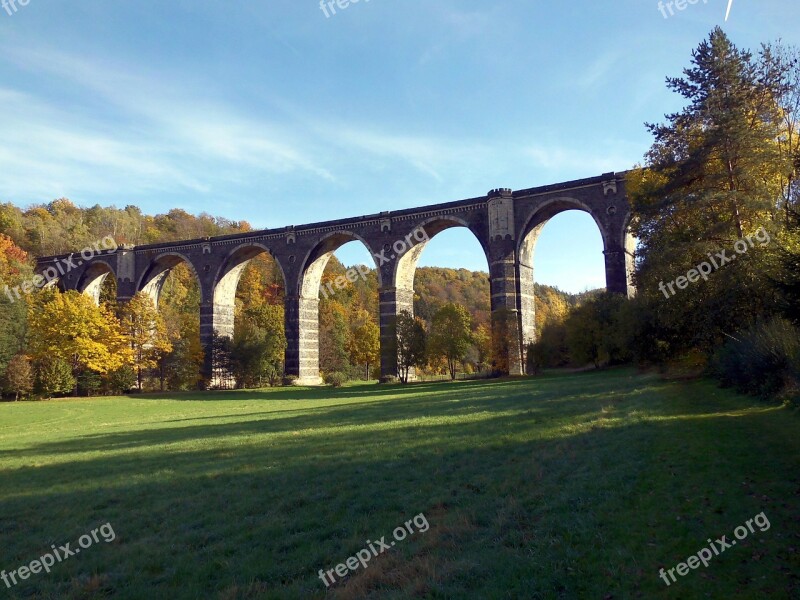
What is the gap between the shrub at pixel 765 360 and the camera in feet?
38.9

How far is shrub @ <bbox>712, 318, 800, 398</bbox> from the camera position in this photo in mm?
11859

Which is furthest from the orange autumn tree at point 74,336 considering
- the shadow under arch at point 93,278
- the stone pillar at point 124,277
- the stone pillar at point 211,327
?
the shadow under arch at point 93,278

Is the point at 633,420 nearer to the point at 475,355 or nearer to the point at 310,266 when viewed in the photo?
the point at 310,266

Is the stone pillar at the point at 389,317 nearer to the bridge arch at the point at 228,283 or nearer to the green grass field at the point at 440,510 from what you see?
the bridge arch at the point at 228,283

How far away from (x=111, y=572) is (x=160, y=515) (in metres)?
1.58

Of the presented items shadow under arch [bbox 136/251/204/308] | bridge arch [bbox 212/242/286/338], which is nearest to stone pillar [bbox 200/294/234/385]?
bridge arch [bbox 212/242/286/338]

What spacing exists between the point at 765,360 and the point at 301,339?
34436 mm

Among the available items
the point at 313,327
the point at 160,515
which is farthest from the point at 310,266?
the point at 160,515

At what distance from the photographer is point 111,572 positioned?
516 centimetres

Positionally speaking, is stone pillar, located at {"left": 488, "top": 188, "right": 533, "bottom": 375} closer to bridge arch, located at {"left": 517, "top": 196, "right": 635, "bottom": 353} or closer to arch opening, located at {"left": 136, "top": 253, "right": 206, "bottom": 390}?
bridge arch, located at {"left": 517, "top": 196, "right": 635, "bottom": 353}

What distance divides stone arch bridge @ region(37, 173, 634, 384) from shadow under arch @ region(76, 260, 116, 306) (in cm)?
11

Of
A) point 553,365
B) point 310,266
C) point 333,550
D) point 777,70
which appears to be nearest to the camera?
point 333,550

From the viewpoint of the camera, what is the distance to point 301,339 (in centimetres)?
4319

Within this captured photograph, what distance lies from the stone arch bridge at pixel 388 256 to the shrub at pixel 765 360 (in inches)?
574
